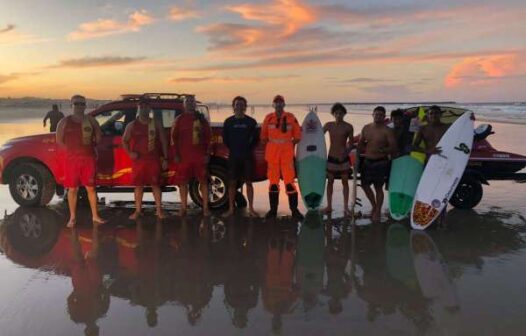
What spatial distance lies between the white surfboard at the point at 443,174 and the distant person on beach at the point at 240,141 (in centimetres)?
268

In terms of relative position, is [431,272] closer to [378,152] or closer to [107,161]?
[378,152]

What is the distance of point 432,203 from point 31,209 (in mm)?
6763

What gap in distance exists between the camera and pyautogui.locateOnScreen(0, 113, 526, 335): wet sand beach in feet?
13.0

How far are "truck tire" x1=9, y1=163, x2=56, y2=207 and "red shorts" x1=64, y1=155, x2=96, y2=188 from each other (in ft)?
4.71

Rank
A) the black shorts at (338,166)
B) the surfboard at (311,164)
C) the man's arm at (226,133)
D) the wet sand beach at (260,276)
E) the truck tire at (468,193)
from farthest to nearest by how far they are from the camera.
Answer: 1. the truck tire at (468,193)
2. the surfboard at (311,164)
3. the black shorts at (338,166)
4. the man's arm at (226,133)
5. the wet sand beach at (260,276)

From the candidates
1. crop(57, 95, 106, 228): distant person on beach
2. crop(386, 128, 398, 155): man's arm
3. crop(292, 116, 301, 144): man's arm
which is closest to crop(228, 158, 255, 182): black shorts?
crop(292, 116, 301, 144): man's arm

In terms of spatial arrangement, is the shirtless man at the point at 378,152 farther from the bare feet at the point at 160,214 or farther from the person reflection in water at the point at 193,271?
the bare feet at the point at 160,214

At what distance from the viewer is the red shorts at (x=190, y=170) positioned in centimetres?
757

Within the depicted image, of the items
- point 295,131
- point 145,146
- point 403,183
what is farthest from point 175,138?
point 403,183

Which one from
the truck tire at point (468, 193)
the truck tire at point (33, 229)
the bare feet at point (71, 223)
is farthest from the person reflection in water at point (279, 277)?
the truck tire at point (468, 193)

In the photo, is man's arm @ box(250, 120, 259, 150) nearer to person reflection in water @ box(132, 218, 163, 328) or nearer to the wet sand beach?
the wet sand beach

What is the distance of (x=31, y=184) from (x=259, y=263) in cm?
501

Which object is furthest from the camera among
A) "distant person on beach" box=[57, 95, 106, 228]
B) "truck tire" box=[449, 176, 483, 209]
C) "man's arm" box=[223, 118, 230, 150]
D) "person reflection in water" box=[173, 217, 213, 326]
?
"truck tire" box=[449, 176, 483, 209]

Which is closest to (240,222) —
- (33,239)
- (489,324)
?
(33,239)
